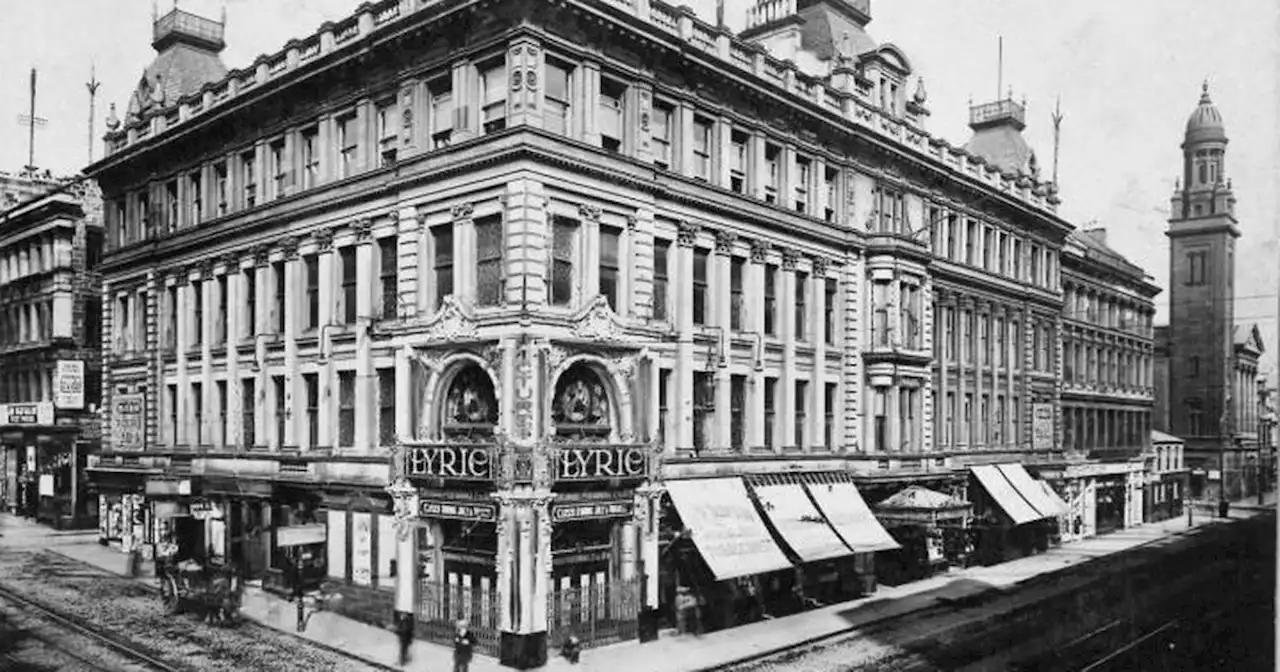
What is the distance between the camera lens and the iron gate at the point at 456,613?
24656 millimetres

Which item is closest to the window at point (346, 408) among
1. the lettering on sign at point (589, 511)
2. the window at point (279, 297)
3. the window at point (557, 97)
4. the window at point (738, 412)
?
the window at point (279, 297)

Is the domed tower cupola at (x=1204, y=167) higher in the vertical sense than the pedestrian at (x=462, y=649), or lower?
higher

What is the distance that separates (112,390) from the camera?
40781 mm

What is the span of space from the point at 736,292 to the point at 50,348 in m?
27.0

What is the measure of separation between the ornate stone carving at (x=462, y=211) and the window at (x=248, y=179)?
10942 millimetres

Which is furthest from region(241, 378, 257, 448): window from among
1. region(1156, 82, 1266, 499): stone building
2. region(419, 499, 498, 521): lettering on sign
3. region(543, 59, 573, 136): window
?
region(1156, 82, 1266, 499): stone building

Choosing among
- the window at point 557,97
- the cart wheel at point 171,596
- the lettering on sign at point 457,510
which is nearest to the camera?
the lettering on sign at point 457,510

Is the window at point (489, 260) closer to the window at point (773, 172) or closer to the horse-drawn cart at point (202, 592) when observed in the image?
the horse-drawn cart at point (202, 592)

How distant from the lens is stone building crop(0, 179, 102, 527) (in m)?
36.5

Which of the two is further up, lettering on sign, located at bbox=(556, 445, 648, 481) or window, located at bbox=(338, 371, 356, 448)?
window, located at bbox=(338, 371, 356, 448)

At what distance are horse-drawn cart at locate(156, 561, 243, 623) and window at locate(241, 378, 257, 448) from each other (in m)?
5.35

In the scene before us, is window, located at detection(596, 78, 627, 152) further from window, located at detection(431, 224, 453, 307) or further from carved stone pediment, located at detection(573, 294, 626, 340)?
window, located at detection(431, 224, 453, 307)

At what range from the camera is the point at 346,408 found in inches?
1198

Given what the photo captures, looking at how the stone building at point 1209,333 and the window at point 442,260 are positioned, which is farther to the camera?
the window at point 442,260
